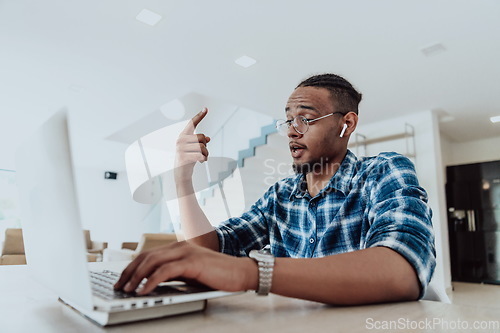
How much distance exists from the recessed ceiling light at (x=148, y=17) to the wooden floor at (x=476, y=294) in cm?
420

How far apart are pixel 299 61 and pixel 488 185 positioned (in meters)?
4.26

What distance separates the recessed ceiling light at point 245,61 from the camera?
3590 millimetres

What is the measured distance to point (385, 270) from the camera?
21.7 inches

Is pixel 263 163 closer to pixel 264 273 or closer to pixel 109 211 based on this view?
pixel 264 273

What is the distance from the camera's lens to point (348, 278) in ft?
1.72

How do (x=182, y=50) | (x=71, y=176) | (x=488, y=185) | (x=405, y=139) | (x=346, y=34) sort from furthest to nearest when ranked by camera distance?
1. (x=488, y=185)
2. (x=405, y=139)
3. (x=182, y=50)
4. (x=346, y=34)
5. (x=71, y=176)

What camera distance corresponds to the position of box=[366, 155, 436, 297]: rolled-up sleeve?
59 cm

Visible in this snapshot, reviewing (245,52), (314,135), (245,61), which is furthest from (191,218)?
(245,61)

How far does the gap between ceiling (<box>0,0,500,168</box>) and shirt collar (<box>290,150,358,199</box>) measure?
2.01m

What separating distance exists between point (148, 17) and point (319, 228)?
261cm

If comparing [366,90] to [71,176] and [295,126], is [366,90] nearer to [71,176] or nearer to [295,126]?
[295,126]

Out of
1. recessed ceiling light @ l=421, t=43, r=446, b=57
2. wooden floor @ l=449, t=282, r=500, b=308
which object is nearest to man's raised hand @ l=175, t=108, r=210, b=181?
recessed ceiling light @ l=421, t=43, r=446, b=57

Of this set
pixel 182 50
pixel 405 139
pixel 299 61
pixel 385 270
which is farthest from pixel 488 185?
pixel 385 270

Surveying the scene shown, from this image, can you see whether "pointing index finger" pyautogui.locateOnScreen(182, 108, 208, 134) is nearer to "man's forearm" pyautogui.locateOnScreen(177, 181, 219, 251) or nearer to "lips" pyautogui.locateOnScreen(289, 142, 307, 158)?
"man's forearm" pyautogui.locateOnScreen(177, 181, 219, 251)
